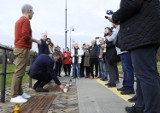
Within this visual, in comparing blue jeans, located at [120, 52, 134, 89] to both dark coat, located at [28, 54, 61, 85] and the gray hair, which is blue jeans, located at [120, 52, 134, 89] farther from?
the gray hair

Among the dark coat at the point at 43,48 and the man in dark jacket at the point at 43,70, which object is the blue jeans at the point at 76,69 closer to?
the dark coat at the point at 43,48

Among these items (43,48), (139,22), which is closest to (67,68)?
(43,48)

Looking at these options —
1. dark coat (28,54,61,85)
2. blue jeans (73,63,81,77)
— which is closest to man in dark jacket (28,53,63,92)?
dark coat (28,54,61,85)

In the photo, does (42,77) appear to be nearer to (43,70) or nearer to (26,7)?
(43,70)

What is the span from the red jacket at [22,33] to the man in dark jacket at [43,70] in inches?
58.7

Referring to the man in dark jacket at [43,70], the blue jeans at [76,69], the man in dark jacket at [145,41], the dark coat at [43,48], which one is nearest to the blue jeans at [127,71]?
the man in dark jacket at [43,70]

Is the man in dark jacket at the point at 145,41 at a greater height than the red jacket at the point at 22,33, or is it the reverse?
the red jacket at the point at 22,33

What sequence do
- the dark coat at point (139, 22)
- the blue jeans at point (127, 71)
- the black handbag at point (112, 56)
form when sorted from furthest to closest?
the black handbag at point (112, 56)
the blue jeans at point (127, 71)
the dark coat at point (139, 22)

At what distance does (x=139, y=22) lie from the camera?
3.72 metres

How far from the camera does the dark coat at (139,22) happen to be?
3.61 m

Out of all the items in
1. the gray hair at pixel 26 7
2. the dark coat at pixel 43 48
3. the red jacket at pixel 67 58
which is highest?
the gray hair at pixel 26 7

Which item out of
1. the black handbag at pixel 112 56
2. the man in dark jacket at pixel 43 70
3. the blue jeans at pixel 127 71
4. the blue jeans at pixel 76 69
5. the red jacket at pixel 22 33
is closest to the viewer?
the red jacket at pixel 22 33

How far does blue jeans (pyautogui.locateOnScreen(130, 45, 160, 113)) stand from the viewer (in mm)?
3631

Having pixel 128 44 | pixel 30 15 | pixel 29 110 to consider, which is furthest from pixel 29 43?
pixel 128 44
